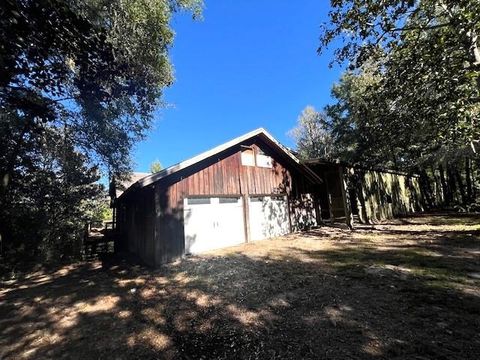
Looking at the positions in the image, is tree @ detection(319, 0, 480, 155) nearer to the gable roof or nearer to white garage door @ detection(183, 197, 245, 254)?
the gable roof

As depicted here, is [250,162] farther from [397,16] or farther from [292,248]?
[397,16]

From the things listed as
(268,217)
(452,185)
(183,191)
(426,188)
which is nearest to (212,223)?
(183,191)

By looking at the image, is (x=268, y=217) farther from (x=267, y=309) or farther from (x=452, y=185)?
(x=452, y=185)

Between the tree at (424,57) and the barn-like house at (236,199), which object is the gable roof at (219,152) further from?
the tree at (424,57)

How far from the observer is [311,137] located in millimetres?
35219

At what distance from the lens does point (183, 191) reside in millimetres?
10445

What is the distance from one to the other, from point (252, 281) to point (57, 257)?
1135 cm

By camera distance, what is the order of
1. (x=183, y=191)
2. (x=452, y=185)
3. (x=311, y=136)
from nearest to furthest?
(x=183, y=191), (x=452, y=185), (x=311, y=136)

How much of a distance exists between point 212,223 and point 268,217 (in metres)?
3.67

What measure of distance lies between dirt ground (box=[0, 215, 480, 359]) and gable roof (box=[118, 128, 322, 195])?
10.1 feet

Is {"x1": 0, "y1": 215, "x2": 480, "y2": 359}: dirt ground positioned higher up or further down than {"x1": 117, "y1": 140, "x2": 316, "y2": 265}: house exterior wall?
further down

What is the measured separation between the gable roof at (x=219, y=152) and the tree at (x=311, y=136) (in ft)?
63.0

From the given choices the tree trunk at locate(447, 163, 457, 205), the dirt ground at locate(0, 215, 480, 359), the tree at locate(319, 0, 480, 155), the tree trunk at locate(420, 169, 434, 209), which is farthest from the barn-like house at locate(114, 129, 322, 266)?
the tree trunk at locate(447, 163, 457, 205)

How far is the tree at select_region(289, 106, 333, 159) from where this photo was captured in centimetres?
3419
